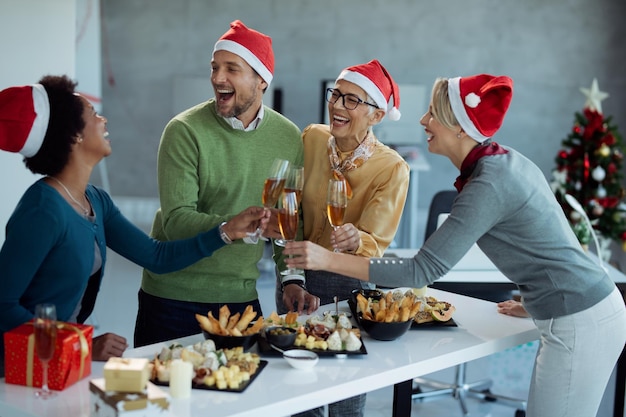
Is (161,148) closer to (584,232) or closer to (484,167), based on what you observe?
(484,167)

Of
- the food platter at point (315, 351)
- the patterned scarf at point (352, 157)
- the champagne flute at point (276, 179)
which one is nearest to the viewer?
the food platter at point (315, 351)

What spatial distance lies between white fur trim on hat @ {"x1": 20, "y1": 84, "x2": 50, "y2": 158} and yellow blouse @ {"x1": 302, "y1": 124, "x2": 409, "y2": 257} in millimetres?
1093

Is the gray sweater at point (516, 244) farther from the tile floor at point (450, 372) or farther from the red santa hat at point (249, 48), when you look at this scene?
the tile floor at point (450, 372)

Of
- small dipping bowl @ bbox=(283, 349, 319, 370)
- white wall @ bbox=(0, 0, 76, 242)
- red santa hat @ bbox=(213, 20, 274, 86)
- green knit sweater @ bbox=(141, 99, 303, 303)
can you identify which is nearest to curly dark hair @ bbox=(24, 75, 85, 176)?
green knit sweater @ bbox=(141, 99, 303, 303)


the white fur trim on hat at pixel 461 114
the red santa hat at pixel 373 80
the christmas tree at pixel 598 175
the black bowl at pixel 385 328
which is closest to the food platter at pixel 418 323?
the black bowl at pixel 385 328

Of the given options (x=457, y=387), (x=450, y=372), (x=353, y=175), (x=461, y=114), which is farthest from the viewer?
(x=450, y=372)

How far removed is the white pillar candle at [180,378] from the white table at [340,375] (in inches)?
1.0

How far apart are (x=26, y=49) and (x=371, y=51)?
17.9ft

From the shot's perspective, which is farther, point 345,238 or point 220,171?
point 220,171

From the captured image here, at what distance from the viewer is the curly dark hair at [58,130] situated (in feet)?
7.64

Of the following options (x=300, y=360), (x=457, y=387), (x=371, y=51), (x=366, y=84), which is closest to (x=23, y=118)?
(x=300, y=360)

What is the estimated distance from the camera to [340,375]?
88.7 inches

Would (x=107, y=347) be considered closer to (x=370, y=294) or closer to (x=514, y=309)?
(x=370, y=294)

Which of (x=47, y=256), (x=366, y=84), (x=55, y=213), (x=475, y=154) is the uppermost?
(x=366, y=84)
